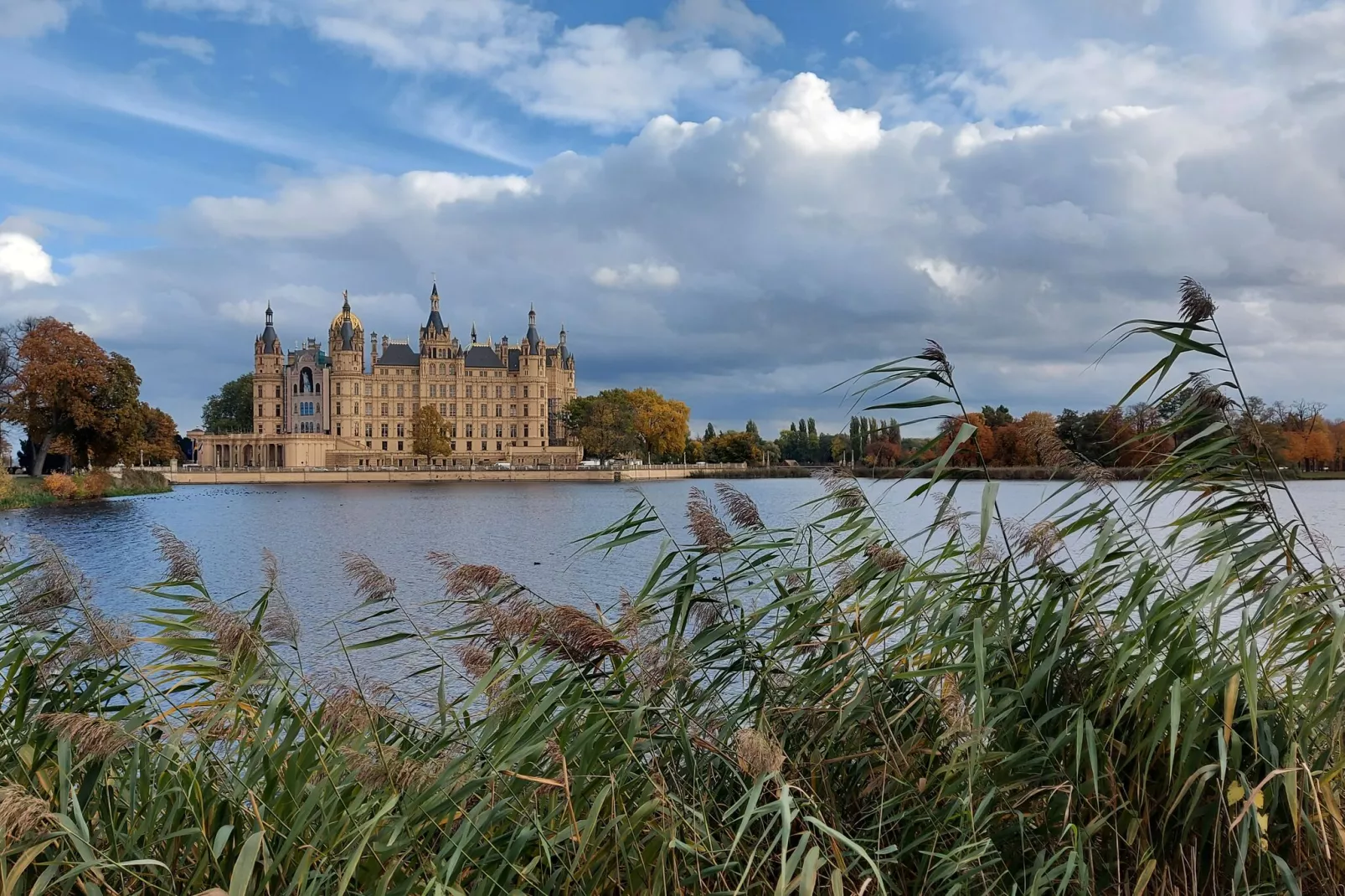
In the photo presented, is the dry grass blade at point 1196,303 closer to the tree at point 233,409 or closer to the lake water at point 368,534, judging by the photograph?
the lake water at point 368,534

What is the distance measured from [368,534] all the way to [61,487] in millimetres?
18808

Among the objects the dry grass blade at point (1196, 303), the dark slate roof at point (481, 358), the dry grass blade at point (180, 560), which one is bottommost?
the dry grass blade at point (180, 560)

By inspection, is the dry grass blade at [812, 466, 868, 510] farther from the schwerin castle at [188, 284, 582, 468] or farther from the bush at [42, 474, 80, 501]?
the schwerin castle at [188, 284, 582, 468]

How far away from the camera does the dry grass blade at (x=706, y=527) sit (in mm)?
→ 3520

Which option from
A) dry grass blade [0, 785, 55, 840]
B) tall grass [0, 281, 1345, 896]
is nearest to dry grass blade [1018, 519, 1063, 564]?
tall grass [0, 281, 1345, 896]

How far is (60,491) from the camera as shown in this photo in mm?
42688

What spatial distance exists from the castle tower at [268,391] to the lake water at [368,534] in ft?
150

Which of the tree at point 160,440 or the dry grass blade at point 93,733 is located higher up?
the tree at point 160,440

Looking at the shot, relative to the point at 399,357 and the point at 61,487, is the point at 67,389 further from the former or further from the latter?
the point at 399,357

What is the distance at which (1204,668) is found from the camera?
3.47 metres

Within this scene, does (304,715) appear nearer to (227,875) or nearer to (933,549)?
(227,875)

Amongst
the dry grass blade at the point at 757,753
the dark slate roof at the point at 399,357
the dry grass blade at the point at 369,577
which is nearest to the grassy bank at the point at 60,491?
the dry grass blade at the point at 369,577

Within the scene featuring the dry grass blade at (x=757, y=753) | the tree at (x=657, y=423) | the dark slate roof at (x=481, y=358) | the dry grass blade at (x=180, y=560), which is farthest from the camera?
the dark slate roof at (x=481, y=358)

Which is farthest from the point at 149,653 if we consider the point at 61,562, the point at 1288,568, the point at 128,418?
the point at 128,418
